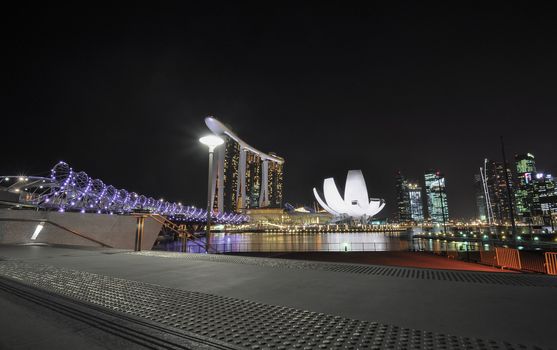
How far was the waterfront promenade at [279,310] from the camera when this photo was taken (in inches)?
86.2

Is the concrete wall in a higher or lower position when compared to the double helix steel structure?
lower

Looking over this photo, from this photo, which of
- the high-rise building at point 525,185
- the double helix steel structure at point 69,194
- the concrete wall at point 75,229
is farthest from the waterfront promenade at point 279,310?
the high-rise building at point 525,185

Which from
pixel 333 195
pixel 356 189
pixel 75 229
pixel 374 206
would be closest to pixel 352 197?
pixel 356 189

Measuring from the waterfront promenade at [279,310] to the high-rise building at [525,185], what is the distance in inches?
4770

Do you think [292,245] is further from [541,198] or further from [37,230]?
[541,198]

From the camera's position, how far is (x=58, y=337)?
7.43 feet

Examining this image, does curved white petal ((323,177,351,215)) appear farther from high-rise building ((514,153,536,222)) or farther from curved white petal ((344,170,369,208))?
high-rise building ((514,153,536,222))

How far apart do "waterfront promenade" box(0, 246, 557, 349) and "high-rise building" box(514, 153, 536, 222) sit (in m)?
121

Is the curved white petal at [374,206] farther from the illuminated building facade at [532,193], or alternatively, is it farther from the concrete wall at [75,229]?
the concrete wall at [75,229]

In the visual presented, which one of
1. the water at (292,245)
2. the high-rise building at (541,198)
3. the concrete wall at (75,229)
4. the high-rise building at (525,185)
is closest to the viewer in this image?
the concrete wall at (75,229)

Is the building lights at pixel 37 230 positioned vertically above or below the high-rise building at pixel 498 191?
below

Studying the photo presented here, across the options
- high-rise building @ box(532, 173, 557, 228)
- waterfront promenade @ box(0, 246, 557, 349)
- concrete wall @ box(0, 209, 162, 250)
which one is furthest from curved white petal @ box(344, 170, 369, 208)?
waterfront promenade @ box(0, 246, 557, 349)

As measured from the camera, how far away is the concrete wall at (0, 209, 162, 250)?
43.4 feet

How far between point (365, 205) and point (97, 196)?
69.9 m
